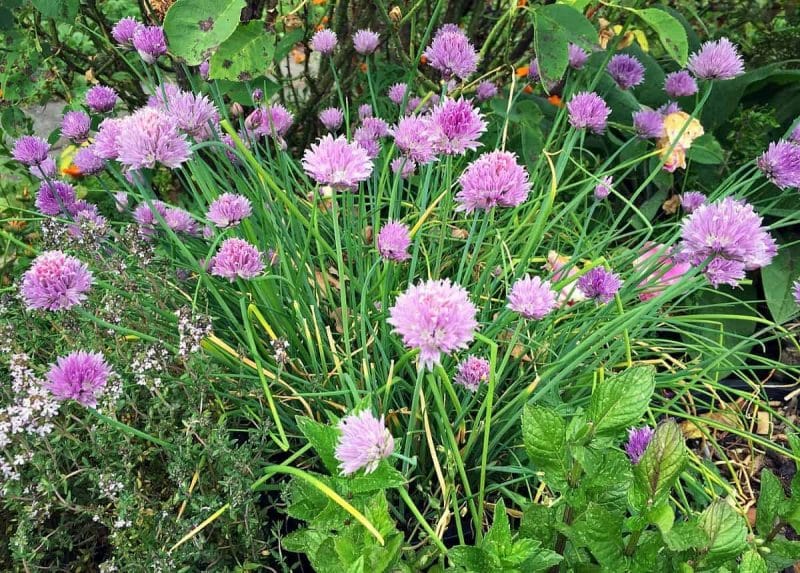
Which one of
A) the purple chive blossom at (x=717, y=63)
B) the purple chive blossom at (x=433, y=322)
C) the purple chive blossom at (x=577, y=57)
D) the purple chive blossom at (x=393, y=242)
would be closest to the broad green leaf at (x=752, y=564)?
the purple chive blossom at (x=433, y=322)

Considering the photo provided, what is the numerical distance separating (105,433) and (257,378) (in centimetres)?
25

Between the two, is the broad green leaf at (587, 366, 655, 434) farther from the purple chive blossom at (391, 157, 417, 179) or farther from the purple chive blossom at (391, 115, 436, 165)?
the purple chive blossom at (391, 157, 417, 179)

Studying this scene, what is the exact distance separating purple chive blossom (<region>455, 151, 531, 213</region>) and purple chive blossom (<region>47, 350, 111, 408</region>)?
1.92 feet

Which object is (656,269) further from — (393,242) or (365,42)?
(365,42)

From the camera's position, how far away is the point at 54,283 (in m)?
0.89

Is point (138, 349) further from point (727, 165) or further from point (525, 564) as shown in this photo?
point (727, 165)

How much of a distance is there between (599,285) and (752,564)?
49cm

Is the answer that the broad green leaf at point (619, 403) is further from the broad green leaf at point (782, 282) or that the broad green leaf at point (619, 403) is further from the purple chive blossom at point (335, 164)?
the broad green leaf at point (782, 282)

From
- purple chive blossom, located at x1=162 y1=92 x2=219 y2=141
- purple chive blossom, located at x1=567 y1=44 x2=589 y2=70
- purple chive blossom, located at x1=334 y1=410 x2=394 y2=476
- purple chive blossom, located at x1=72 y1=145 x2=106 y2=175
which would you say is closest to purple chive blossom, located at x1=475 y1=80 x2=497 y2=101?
purple chive blossom, located at x1=567 y1=44 x2=589 y2=70

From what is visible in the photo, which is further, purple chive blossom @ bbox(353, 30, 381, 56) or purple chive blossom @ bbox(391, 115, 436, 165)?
purple chive blossom @ bbox(353, 30, 381, 56)

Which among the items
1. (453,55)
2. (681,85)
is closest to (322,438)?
(453,55)

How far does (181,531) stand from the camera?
100 cm

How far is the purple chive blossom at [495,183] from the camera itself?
37.8 inches

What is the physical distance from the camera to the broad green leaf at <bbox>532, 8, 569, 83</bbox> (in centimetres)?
117
